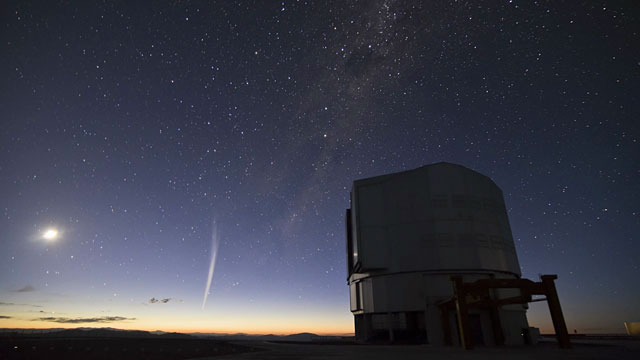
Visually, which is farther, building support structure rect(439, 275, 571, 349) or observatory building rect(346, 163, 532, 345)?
observatory building rect(346, 163, 532, 345)

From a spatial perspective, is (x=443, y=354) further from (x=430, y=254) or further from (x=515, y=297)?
(x=430, y=254)

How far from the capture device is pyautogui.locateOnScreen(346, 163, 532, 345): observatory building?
28.9 metres

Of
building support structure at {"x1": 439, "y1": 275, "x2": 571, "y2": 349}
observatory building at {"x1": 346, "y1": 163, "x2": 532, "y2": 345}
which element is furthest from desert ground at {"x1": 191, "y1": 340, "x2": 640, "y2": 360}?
observatory building at {"x1": 346, "y1": 163, "x2": 532, "y2": 345}

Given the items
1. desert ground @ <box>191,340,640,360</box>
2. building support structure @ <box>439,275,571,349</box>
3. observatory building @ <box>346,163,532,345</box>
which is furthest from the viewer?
observatory building @ <box>346,163,532,345</box>

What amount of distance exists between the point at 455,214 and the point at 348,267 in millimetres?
16261

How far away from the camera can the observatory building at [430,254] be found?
28.9 metres

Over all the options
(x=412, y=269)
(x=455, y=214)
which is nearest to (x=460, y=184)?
(x=455, y=214)

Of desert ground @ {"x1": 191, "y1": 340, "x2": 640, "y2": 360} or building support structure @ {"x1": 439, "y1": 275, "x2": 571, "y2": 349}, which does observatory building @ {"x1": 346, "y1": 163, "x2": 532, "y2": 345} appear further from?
desert ground @ {"x1": 191, "y1": 340, "x2": 640, "y2": 360}

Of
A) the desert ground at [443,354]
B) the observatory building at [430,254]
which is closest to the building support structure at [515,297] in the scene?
the desert ground at [443,354]

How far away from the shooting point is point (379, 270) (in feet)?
105

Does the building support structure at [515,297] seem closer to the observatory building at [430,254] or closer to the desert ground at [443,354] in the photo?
the desert ground at [443,354]

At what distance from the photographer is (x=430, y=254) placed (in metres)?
30.4

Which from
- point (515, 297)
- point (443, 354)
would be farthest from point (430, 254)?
point (443, 354)

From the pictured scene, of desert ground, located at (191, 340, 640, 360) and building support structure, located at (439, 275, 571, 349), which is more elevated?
building support structure, located at (439, 275, 571, 349)
